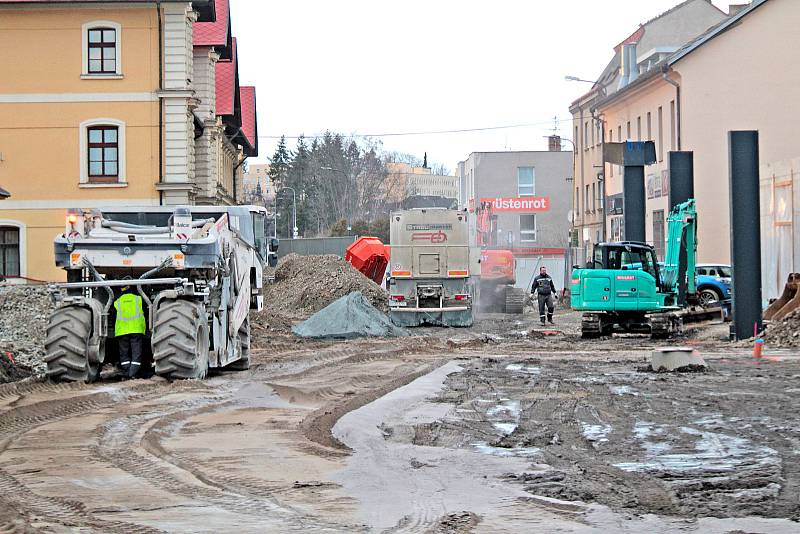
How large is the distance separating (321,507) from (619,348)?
774 inches

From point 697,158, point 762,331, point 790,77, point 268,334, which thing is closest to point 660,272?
point 762,331

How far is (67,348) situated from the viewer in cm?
1602

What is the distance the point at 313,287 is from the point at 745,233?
18520 millimetres

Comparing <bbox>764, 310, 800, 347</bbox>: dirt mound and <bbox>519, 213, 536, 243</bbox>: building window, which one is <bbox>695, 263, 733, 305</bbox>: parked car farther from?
<bbox>519, 213, 536, 243</bbox>: building window

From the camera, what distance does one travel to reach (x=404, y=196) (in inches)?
4717

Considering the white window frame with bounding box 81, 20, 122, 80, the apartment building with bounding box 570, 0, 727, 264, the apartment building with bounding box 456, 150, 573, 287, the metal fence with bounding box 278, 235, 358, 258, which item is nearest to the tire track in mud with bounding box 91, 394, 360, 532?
the white window frame with bounding box 81, 20, 122, 80

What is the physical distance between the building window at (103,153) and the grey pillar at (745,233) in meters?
21.4

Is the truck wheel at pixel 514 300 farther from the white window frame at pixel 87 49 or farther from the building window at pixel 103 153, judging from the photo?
the white window frame at pixel 87 49

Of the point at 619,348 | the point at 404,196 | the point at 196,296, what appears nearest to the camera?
A: the point at 196,296

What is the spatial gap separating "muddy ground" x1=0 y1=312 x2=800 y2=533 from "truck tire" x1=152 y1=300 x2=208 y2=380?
11.8 inches

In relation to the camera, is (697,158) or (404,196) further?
(404,196)

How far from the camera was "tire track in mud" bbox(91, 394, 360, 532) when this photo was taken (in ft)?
24.5

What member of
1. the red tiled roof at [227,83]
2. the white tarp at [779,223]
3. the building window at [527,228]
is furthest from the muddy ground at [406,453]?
the building window at [527,228]

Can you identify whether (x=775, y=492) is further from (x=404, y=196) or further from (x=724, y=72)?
(x=404, y=196)
